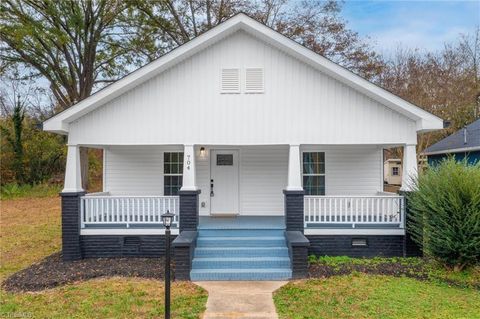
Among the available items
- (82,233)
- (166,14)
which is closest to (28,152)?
(166,14)

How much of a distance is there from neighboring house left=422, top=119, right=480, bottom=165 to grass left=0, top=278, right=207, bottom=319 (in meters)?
11.2

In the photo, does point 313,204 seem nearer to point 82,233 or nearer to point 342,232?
point 342,232

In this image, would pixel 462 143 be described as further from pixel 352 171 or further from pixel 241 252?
pixel 241 252

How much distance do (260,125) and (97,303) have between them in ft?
17.0

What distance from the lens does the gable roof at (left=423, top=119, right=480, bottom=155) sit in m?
13.4

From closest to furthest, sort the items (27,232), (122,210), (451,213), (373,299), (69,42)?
(373,299) < (451,213) < (122,210) < (27,232) < (69,42)

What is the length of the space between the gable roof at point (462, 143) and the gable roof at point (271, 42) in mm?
6713

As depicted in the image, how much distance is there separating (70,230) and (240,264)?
435 cm

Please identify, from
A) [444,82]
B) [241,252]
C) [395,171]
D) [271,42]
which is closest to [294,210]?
[241,252]

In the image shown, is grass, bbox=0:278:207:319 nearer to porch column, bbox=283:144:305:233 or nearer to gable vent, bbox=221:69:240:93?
porch column, bbox=283:144:305:233

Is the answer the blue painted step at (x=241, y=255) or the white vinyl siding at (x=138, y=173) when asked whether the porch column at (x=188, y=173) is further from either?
the white vinyl siding at (x=138, y=173)

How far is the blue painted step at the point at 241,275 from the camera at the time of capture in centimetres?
700

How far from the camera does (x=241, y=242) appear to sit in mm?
8078

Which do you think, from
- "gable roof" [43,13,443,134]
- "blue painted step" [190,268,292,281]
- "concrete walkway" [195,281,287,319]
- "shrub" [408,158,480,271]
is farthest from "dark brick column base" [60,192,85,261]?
"shrub" [408,158,480,271]
